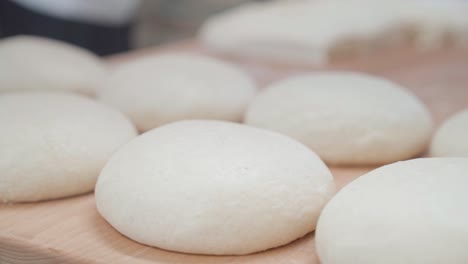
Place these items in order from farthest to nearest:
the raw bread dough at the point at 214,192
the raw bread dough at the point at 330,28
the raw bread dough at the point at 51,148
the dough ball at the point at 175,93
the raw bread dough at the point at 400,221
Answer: the raw bread dough at the point at 330,28 < the dough ball at the point at 175,93 < the raw bread dough at the point at 51,148 < the raw bread dough at the point at 214,192 < the raw bread dough at the point at 400,221

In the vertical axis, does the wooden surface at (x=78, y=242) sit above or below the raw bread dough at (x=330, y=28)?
below

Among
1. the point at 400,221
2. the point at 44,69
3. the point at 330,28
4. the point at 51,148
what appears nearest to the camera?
the point at 400,221

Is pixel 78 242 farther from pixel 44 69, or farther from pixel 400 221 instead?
pixel 44 69

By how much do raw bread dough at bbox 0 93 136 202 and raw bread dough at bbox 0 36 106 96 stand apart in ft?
1.23

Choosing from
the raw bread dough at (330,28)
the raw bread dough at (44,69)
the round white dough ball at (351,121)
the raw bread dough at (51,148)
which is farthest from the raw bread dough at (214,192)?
the raw bread dough at (330,28)

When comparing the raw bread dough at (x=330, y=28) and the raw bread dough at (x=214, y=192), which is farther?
the raw bread dough at (x=330, y=28)

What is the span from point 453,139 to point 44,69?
117 cm

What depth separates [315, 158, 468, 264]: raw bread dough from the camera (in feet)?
3.26

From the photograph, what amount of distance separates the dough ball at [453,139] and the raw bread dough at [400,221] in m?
0.31

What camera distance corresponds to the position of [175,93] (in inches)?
71.3

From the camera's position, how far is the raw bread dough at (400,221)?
3.26ft

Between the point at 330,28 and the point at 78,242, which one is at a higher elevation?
the point at 330,28

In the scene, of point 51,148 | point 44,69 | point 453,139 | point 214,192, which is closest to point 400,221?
point 214,192

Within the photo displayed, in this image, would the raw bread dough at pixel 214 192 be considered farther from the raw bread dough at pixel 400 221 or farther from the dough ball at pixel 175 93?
the dough ball at pixel 175 93
